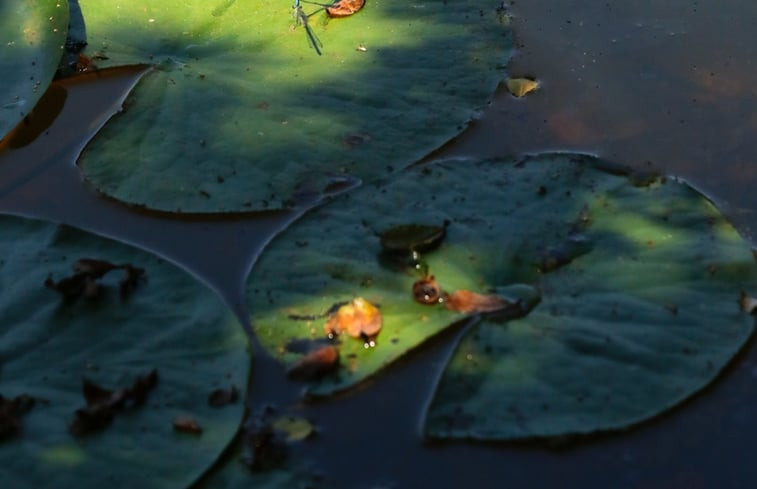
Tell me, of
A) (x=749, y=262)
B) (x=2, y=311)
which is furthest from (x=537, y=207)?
(x=2, y=311)

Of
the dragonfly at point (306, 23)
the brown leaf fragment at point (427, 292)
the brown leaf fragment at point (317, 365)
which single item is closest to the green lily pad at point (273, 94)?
the dragonfly at point (306, 23)

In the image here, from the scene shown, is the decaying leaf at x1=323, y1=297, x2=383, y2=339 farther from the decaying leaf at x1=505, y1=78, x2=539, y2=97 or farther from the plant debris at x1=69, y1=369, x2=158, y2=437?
the decaying leaf at x1=505, y1=78, x2=539, y2=97

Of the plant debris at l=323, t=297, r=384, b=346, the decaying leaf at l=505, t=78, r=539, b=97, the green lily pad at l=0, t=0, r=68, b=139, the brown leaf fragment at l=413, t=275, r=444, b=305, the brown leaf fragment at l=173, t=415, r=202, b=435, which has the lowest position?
the brown leaf fragment at l=173, t=415, r=202, b=435

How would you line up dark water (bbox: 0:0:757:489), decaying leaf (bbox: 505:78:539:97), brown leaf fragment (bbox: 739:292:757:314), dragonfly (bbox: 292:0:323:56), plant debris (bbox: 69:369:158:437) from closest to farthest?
dark water (bbox: 0:0:757:489) < plant debris (bbox: 69:369:158:437) < brown leaf fragment (bbox: 739:292:757:314) < decaying leaf (bbox: 505:78:539:97) < dragonfly (bbox: 292:0:323:56)

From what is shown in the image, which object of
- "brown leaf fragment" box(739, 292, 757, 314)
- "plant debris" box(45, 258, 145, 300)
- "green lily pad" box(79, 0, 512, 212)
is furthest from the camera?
"green lily pad" box(79, 0, 512, 212)

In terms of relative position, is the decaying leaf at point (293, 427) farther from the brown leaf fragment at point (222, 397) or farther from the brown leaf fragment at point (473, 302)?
the brown leaf fragment at point (473, 302)

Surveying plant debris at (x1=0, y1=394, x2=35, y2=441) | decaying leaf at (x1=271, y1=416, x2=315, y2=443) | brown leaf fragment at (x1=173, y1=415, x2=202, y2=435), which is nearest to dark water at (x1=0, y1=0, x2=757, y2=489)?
decaying leaf at (x1=271, y1=416, x2=315, y2=443)

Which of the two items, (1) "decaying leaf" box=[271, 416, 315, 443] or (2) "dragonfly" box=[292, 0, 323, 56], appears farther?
(2) "dragonfly" box=[292, 0, 323, 56]

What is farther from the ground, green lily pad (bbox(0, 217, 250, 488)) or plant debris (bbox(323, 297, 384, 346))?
plant debris (bbox(323, 297, 384, 346))
